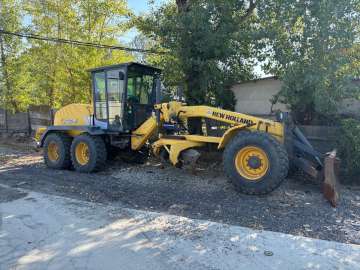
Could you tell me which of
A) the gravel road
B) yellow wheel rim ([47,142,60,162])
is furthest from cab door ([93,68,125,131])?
yellow wheel rim ([47,142,60,162])

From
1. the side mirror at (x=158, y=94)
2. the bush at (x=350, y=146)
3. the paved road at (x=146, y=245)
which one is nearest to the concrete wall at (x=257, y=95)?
the side mirror at (x=158, y=94)

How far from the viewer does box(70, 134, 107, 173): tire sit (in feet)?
27.2

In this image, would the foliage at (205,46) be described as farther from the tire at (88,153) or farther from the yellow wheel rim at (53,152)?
the yellow wheel rim at (53,152)

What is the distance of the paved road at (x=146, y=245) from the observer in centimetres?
364

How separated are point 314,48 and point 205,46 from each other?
268 centimetres

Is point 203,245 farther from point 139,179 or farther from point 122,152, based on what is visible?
point 122,152

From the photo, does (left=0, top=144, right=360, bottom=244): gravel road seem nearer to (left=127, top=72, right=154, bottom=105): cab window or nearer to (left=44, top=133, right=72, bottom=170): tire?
(left=44, top=133, right=72, bottom=170): tire

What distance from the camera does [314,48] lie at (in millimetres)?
7602

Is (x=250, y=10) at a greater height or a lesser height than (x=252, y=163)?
greater

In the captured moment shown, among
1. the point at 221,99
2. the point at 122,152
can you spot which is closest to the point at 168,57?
the point at 221,99

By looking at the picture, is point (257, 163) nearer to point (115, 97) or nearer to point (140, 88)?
point (140, 88)

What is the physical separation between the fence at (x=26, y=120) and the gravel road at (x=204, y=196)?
241 inches

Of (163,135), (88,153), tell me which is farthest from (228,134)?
(88,153)

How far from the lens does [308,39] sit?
305 inches
